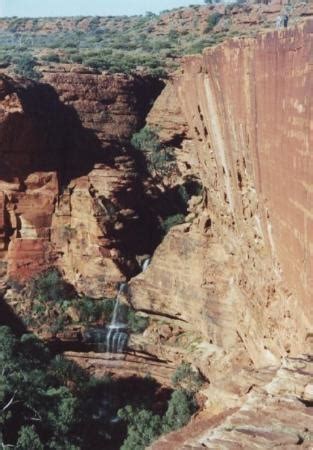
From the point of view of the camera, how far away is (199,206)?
76.3ft

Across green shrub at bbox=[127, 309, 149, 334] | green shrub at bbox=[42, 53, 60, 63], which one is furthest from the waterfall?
green shrub at bbox=[42, 53, 60, 63]

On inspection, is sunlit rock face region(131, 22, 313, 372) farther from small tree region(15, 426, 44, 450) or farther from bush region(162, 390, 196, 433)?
small tree region(15, 426, 44, 450)

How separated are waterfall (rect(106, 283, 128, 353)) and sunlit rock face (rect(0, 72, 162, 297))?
2.04 ft

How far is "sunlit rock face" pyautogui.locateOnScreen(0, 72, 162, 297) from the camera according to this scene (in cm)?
2659

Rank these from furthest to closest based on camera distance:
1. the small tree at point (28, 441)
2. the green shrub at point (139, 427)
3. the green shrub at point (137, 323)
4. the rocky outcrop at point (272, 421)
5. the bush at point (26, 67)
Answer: the bush at point (26, 67), the green shrub at point (137, 323), the green shrub at point (139, 427), the small tree at point (28, 441), the rocky outcrop at point (272, 421)

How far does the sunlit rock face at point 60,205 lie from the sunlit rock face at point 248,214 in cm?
261

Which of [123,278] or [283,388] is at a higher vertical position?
[123,278]

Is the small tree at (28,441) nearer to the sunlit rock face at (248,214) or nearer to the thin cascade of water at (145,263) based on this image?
the sunlit rock face at (248,214)

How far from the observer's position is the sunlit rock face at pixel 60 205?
87.2ft

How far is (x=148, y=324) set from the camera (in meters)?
24.7

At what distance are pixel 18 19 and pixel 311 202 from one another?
70123 mm

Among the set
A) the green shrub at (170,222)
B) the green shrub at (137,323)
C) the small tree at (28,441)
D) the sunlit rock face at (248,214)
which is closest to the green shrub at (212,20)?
the green shrub at (170,222)

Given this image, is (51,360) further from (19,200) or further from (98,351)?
(19,200)

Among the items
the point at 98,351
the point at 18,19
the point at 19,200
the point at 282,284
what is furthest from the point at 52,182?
the point at 18,19
